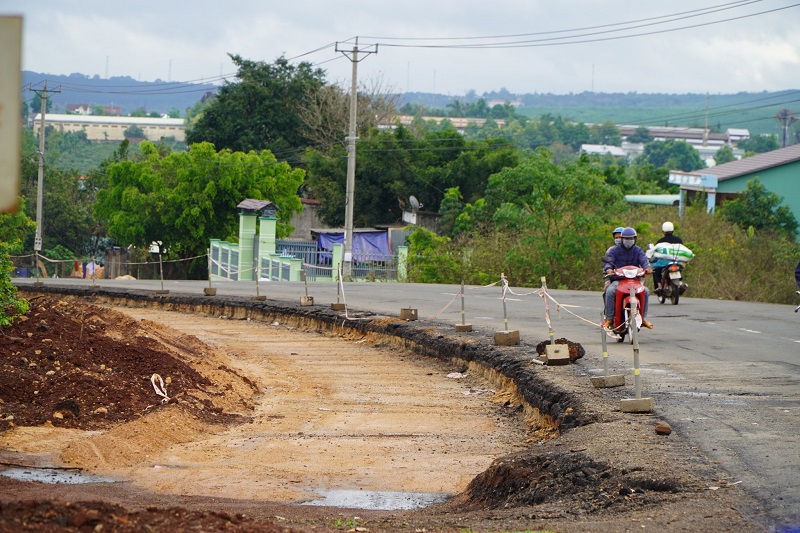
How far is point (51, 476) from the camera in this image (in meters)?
9.07

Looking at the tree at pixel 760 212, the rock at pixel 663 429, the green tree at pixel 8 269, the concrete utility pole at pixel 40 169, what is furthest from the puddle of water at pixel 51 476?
the concrete utility pole at pixel 40 169

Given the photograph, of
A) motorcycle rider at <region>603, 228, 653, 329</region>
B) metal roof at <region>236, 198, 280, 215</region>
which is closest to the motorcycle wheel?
motorcycle rider at <region>603, 228, 653, 329</region>

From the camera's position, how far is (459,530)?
6480 millimetres

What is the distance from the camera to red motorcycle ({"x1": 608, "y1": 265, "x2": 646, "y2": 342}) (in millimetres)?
15422

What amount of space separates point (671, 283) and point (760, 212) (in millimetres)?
20358

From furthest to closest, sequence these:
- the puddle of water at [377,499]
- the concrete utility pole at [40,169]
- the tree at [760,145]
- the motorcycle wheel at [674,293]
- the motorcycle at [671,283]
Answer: the tree at [760,145]
the concrete utility pole at [40,169]
the motorcycle wheel at [674,293]
the motorcycle at [671,283]
the puddle of water at [377,499]

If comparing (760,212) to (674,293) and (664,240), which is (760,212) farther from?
(664,240)

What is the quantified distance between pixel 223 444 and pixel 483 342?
6.87 metres

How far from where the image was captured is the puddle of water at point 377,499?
839 centimetres

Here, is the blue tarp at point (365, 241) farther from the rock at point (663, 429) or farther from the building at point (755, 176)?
the rock at point (663, 429)

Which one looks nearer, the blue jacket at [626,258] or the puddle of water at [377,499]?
the puddle of water at [377,499]

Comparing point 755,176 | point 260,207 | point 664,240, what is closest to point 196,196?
point 260,207

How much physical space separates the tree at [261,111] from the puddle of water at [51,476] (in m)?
62.1

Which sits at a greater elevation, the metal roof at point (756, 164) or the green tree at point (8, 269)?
the metal roof at point (756, 164)
